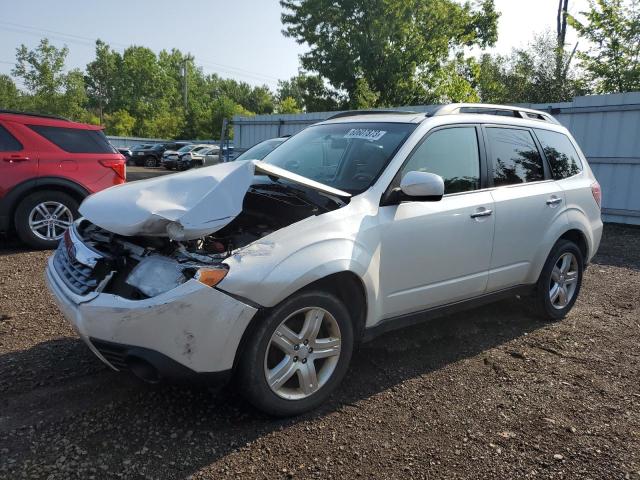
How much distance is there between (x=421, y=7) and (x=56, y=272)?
28.3 m

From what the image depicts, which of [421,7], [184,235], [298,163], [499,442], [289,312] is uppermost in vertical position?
[421,7]

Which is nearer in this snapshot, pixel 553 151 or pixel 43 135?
pixel 553 151

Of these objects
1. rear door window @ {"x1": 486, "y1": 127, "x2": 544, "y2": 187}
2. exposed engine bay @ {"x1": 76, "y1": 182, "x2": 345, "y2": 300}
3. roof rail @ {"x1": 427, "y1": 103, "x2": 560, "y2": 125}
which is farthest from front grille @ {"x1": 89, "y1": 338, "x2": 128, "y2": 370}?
rear door window @ {"x1": 486, "y1": 127, "x2": 544, "y2": 187}

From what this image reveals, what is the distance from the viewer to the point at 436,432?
9.40ft

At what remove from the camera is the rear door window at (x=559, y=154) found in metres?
4.64

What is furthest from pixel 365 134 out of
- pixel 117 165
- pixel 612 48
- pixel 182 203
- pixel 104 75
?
pixel 104 75

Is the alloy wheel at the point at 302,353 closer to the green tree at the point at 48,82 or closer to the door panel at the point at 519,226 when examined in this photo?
the door panel at the point at 519,226

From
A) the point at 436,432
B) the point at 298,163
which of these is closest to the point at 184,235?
the point at 298,163

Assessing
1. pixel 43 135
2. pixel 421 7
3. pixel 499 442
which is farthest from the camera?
pixel 421 7

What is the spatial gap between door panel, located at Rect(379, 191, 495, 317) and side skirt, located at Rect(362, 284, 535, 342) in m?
0.04

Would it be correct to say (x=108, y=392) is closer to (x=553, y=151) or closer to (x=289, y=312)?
(x=289, y=312)

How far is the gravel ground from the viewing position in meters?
2.52

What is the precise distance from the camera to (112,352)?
258cm

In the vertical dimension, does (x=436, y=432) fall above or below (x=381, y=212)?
below
